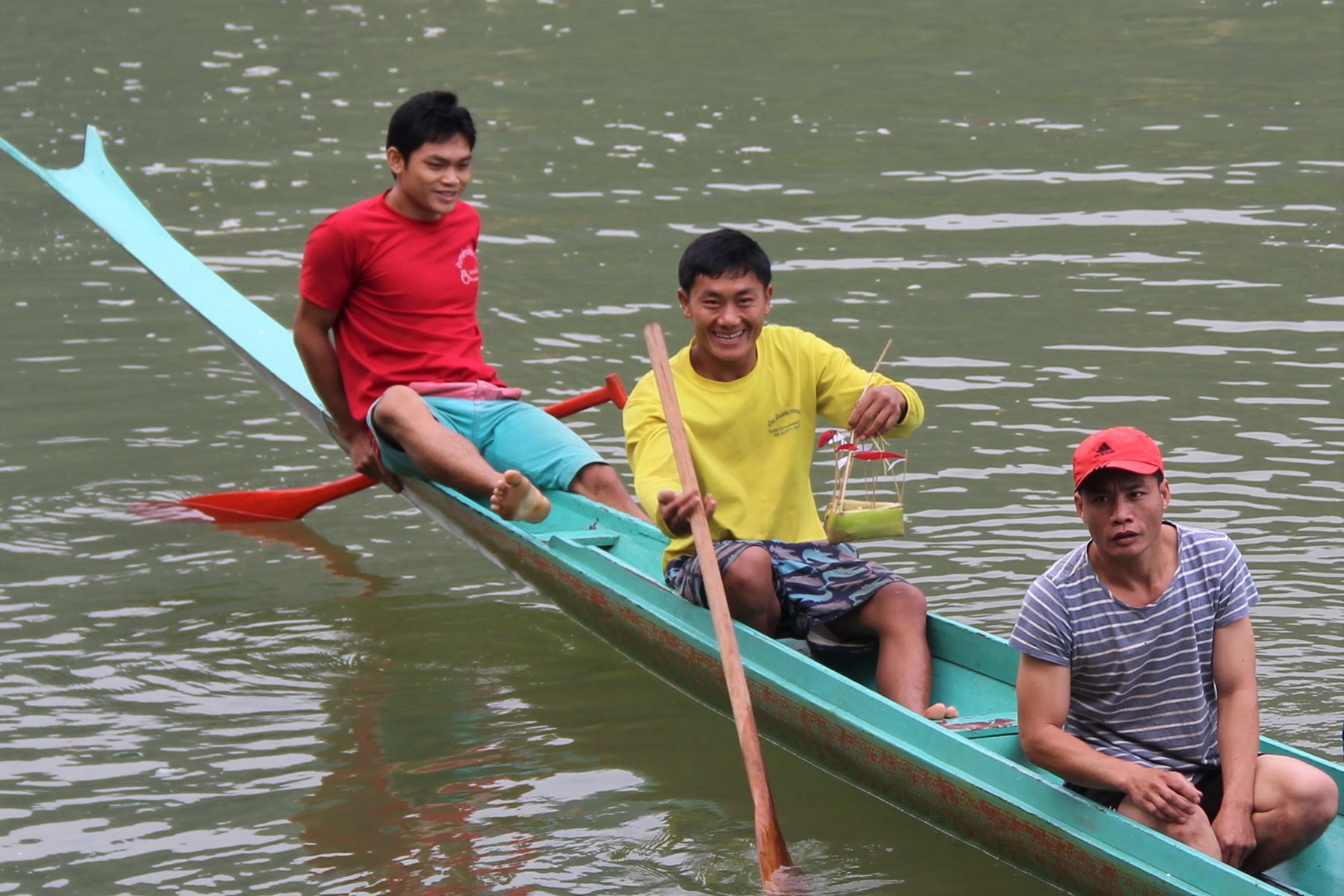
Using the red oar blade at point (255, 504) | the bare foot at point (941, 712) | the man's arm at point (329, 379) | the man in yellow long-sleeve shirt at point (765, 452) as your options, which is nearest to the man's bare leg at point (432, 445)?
the man's arm at point (329, 379)

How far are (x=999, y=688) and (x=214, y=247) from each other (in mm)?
6841

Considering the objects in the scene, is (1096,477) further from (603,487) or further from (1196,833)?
(603,487)

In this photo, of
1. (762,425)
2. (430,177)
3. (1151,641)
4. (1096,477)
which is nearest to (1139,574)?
Answer: (1151,641)

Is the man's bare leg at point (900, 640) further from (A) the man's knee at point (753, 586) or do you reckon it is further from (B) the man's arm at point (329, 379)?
(B) the man's arm at point (329, 379)

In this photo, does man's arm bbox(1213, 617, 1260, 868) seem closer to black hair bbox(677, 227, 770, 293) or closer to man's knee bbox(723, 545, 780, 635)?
man's knee bbox(723, 545, 780, 635)

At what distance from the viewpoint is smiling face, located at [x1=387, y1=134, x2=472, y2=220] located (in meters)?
5.89

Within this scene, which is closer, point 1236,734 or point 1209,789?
point 1236,734

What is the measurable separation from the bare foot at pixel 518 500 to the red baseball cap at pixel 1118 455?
211cm

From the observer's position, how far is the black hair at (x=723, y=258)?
445cm

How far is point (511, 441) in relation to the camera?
6016 millimetres

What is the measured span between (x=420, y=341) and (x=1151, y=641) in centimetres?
324

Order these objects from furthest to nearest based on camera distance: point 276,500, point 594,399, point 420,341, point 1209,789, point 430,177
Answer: point 276,500 → point 594,399 → point 420,341 → point 430,177 → point 1209,789

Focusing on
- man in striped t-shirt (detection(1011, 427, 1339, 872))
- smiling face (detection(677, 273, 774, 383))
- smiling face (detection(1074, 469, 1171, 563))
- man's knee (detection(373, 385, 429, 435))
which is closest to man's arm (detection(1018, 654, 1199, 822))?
man in striped t-shirt (detection(1011, 427, 1339, 872))

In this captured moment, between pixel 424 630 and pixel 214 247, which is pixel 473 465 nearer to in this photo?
pixel 424 630
